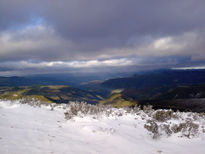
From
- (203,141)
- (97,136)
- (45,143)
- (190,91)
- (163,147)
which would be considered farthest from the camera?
(190,91)

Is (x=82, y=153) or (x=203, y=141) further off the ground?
(x=82, y=153)

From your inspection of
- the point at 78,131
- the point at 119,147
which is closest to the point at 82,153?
the point at 119,147

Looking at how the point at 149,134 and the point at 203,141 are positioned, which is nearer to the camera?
the point at 203,141

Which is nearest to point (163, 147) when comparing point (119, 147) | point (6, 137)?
point (119, 147)

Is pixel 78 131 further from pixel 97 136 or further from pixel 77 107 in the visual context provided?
pixel 77 107

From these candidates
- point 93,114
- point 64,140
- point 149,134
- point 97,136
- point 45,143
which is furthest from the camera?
point 93,114

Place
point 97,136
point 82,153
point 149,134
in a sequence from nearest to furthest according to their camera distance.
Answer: point 82,153 < point 97,136 < point 149,134

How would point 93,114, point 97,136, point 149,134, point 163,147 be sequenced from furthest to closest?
point 93,114 < point 149,134 < point 97,136 < point 163,147

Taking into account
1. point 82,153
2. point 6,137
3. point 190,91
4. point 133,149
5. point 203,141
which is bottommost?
point 190,91

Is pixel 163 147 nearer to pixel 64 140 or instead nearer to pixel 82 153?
pixel 82 153
